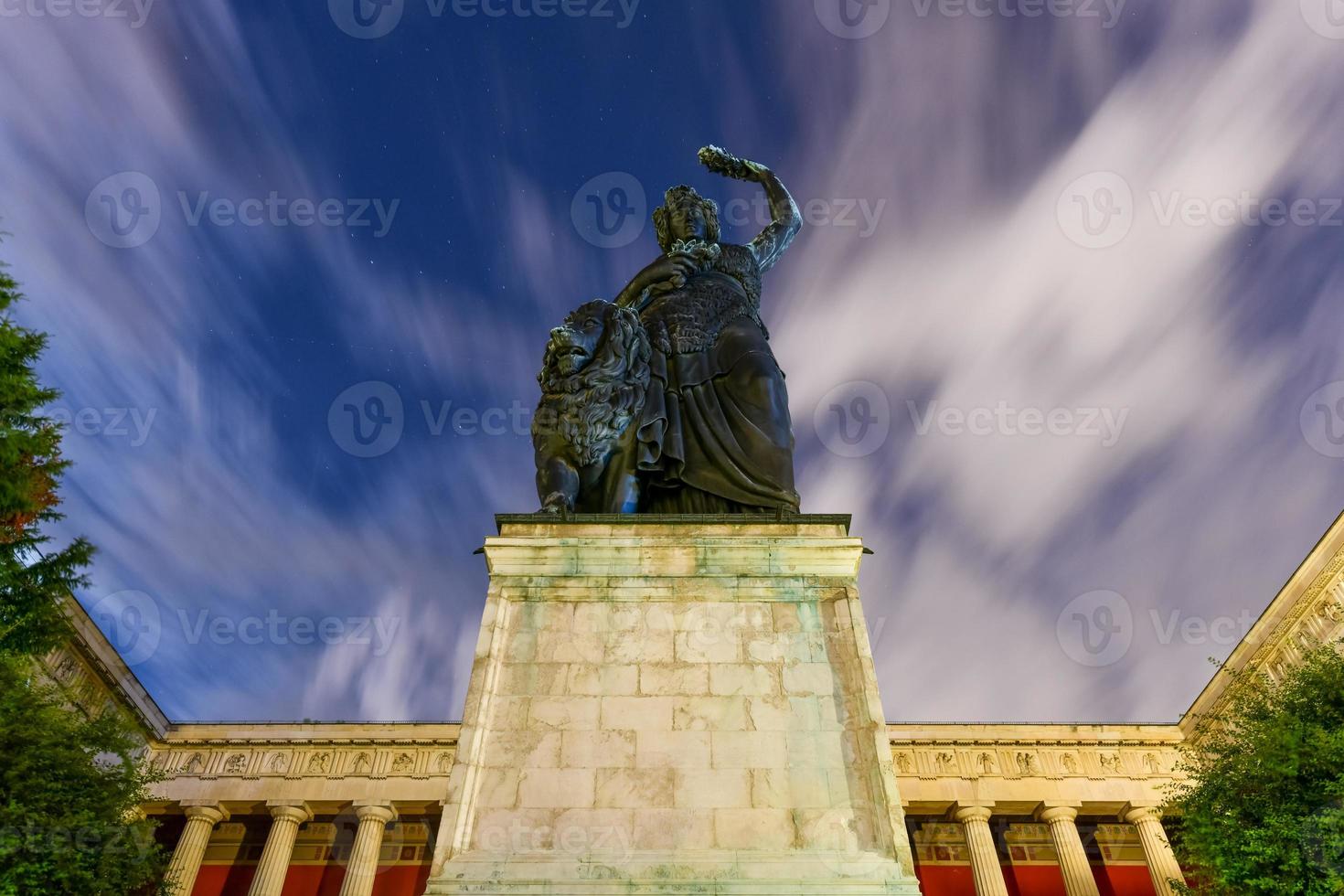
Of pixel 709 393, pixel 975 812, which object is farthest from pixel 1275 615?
pixel 709 393

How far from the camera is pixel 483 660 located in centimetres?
496

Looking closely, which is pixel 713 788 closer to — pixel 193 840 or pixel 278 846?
pixel 278 846

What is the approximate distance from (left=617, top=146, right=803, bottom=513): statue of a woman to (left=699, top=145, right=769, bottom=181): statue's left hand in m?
1.58

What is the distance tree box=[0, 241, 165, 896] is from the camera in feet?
45.5

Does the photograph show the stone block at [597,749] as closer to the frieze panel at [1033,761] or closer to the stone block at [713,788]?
the stone block at [713,788]

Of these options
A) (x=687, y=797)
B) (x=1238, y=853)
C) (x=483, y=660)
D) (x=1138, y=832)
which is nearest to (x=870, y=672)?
(x=687, y=797)

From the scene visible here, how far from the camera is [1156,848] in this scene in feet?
104

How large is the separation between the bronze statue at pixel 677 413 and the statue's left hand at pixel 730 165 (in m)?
2.17

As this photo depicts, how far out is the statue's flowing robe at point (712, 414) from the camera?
22.3ft

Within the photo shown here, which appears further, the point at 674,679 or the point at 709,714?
the point at 674,679

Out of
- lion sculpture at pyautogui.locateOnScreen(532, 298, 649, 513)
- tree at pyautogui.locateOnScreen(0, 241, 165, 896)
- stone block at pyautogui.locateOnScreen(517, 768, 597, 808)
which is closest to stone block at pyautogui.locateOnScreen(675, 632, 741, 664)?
stone block at pyautogui.locateOnScreen(517, 768, 597, 808)

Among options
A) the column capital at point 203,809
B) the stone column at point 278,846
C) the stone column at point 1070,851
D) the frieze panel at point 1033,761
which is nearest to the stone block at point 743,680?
the frieze panel at point 1033,761

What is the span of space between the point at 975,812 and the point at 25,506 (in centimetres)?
3342

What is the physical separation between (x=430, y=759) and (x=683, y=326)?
32475mm
